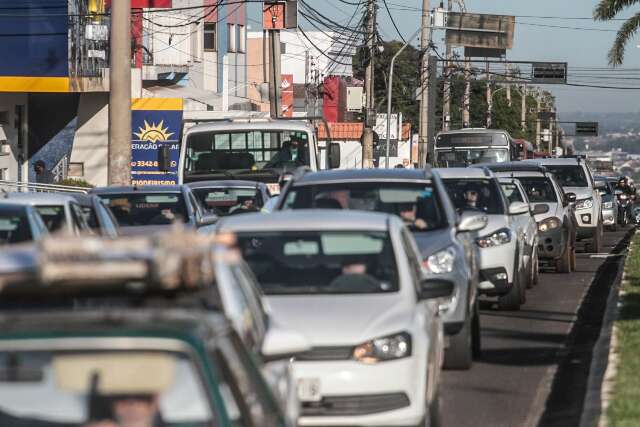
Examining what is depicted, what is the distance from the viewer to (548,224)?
2345 centimetres

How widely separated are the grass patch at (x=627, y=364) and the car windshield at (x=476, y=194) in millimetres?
1962

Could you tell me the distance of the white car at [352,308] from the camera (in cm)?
863

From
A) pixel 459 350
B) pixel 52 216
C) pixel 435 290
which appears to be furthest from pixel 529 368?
pixel 52 216

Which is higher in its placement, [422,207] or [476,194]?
[422,207]

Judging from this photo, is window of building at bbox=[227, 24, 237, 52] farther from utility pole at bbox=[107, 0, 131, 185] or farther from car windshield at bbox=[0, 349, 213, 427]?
car windshield at bbox=[0, 349, 213, 427]

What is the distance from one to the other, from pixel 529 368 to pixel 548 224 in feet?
35.0

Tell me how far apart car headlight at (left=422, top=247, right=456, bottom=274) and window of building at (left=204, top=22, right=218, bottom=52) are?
173 feet

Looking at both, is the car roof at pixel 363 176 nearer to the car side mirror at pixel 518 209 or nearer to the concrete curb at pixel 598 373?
the concrete curb at pixel 598 373

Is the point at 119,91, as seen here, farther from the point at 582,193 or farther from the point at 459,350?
the point at 459,350

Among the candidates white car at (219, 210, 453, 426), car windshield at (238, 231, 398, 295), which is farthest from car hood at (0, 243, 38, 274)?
car windshield at (238, 231, 398, 295)

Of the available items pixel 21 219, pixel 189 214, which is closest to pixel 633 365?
pixel 21 219

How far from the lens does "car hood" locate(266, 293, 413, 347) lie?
28.8ft

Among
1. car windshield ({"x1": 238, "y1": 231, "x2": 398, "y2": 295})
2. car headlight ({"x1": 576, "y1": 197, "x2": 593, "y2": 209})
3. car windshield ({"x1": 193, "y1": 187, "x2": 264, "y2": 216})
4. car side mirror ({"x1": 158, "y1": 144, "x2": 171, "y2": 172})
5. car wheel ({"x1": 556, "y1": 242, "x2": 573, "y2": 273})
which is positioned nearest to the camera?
car windshield ({"x1": 238, "y1": 231, "x2": 398, "y2": 295})

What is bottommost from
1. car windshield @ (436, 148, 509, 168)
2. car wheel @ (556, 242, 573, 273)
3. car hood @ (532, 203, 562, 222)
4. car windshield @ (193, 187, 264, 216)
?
car wheel @ (556, 242, 573, 273)
